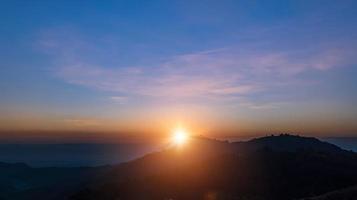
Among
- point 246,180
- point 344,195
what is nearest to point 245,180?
point 246,180

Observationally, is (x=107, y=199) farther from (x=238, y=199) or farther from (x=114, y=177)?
(x=114, y=177)

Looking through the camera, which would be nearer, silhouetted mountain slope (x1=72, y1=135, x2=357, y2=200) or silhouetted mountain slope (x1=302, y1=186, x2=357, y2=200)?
silhouetted mountain slope (x1=302, y1=186, x2=357, y2=200)

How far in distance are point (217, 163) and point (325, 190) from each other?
28.3 m

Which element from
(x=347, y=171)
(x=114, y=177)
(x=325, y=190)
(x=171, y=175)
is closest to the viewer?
(x=325, y=190)

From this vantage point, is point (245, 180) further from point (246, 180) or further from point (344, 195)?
point (344, 195)

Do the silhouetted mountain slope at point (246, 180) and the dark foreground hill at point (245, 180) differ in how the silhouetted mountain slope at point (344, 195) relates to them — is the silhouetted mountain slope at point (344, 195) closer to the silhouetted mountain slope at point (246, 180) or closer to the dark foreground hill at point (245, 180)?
the dark foreground hill at point (245, 180)

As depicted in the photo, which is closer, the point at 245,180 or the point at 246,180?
the point at 246,180

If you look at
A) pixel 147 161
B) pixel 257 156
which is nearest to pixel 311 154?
pixel 257 156

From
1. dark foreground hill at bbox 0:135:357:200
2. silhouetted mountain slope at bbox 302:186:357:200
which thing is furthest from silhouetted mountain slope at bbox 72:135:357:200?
silhouetted mountain slope at bbox 302:186:357:200

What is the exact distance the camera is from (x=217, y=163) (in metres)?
91.9

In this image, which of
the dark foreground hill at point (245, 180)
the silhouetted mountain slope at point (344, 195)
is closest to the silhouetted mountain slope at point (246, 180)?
the dark foreground hill at point (245, 180)

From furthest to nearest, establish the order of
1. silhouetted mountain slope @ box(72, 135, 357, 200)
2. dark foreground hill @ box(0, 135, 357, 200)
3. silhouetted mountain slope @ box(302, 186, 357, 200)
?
silhouetted mountain slope @ box(72, 135, 357, 200), dark foreground hill @ box(0, 135, 357, 200), silhouetted mountain slope @ box(302, 186, 357, 200)

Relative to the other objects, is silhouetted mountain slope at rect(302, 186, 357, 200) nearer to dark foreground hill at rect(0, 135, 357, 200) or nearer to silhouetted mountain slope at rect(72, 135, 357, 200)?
dark foreground hill at rect(0, 135, 357, 200)

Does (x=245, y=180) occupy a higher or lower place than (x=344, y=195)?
lower
